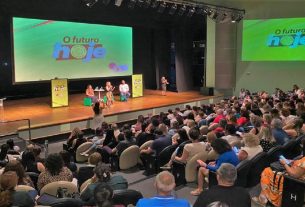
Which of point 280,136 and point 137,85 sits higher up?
point 137,85

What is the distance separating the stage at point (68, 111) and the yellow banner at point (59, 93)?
29 centimetres

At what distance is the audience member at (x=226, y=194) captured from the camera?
126 inches

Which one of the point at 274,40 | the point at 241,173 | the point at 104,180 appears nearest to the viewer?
the point at 104,180

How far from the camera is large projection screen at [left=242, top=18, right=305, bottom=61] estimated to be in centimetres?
1527

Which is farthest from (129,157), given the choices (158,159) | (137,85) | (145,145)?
(137,85)

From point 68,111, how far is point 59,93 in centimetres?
109

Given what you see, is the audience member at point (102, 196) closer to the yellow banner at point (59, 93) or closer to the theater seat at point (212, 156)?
the theater seat at point (212, 156)

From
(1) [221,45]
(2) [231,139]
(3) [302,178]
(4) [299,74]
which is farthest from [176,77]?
(3) [302,178]

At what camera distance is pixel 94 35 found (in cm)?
1533

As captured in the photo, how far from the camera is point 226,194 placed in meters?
3.24

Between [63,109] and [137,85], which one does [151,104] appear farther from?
[63,109]

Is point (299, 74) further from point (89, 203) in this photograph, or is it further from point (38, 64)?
point (89, 203)

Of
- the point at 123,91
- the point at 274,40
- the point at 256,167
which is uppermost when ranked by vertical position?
the point at 274,40

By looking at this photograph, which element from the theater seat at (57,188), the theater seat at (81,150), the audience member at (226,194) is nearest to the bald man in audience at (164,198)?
Result: the audience member at (226,194)
